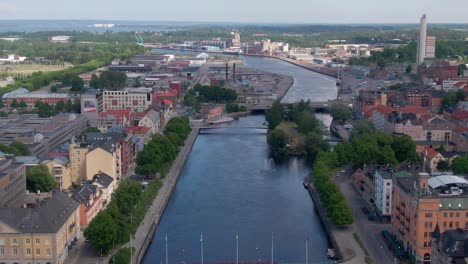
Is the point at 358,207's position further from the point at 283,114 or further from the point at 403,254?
the point at 283,114

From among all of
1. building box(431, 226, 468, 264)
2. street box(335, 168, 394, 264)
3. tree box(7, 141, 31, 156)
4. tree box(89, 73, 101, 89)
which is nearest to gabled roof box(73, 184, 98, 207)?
tree box(7, 141, 31, 156)

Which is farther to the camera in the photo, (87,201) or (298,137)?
(298,137)

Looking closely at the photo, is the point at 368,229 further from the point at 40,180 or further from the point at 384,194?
the point at 40,180

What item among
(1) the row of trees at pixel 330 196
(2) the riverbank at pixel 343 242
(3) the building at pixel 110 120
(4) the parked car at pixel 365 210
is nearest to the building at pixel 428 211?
(2) the riverbank at pixel 343 242

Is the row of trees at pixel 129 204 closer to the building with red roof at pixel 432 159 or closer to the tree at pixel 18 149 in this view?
the tree at pixel 18 149

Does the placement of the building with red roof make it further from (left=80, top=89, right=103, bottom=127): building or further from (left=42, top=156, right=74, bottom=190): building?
(left=80, top=89, right=103, bottom=127): building

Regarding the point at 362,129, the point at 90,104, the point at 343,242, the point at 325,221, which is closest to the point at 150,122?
the point at 90,104

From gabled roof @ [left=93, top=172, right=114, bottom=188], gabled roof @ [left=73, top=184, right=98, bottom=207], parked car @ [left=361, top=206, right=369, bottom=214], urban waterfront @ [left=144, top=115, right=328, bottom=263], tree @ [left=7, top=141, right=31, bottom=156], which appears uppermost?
tree @ [left=7, top=141, right=31, bottom=156]
